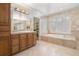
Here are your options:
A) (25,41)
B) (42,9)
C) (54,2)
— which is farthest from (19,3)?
(25,41)

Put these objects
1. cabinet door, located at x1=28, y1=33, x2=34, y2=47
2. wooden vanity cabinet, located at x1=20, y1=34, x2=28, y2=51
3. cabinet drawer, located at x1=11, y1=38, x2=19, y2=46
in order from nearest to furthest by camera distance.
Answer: cabinet drawer, located at x1=11, y1=38, x2=19, y2=46 < wooden vanity cabinet, located at x1=20, y1=34, x2=28, y2=51 < cabinet door, located at x1=28, y1=33, x2=34, y2=47

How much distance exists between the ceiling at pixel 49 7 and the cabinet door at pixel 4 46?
3.27 ft

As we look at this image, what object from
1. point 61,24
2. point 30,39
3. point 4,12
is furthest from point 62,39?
point 4,12

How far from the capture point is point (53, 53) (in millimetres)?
2939

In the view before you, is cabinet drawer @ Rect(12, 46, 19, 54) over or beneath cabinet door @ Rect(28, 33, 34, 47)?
beneath

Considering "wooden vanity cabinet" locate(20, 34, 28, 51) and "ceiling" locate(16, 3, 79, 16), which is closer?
"ceiling" locate(16, 3, 79, 16)

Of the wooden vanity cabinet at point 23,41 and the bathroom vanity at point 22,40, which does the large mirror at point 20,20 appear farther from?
the wooden vanity cabinet at point 23,41

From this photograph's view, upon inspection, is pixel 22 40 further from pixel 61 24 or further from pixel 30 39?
pixel 61 24

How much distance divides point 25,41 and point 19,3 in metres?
1.24

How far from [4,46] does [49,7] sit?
4.83 feet

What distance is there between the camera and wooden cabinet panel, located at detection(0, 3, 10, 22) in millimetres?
2815

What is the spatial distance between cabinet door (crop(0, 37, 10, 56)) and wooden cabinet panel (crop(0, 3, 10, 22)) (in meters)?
0.47

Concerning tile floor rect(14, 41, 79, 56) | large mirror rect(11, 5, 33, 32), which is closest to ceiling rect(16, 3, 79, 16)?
large mirror rect(11, 5, 33, 32)

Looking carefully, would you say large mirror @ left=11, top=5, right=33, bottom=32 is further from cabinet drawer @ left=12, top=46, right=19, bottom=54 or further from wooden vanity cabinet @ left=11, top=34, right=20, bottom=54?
cabinet drawer @ left=12, top=46, right=19, bottom=54
